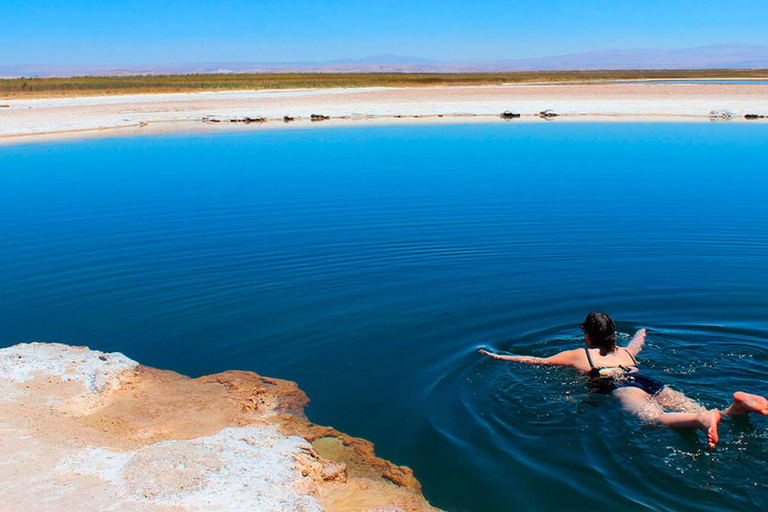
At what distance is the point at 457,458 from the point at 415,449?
0.42m

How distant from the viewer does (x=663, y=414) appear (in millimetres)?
6402

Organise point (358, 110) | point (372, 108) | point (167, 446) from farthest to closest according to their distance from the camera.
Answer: point (372, 108) < point (358, 110) < point (167, 446)

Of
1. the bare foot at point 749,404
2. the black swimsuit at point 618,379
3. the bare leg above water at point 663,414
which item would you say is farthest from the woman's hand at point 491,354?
the bare foot at point 749,404

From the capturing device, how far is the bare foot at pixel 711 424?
5.80 m

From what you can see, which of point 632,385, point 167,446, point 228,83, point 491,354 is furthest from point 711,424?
point 228,83

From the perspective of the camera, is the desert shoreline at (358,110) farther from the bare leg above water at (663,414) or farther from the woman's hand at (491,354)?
the bare leg above water at (663,414)

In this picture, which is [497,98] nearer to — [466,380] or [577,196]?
[577,196]

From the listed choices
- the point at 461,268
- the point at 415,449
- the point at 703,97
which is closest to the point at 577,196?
the point at 461,268

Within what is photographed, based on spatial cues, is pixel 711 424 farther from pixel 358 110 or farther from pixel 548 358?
pixel 358 110

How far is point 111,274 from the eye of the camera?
1213 cm

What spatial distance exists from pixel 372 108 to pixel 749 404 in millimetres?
42848

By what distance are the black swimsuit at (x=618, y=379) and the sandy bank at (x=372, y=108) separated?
106ft

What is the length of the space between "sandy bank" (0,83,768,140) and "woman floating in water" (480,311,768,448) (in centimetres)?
3196

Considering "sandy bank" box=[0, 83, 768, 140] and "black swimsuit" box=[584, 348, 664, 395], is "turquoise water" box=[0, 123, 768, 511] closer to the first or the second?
"black swimsuit" box=[584, 348, 664, 395]
